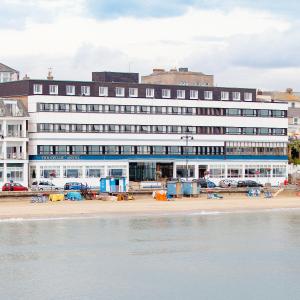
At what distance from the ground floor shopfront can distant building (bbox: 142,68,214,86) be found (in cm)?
1864

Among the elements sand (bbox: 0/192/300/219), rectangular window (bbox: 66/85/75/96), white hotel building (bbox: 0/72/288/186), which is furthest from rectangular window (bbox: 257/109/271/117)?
rectangular window (bbox: 66/85/75/96)

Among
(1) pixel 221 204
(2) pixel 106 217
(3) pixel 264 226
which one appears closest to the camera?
(3) pixel 264 226

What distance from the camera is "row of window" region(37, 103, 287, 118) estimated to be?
122 metres

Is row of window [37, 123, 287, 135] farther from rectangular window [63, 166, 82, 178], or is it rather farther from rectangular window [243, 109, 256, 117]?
rectangular window [63, 166, 82, 178]

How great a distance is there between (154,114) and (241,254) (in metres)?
65.2

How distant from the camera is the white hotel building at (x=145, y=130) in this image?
400ft

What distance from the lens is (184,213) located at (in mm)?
93562

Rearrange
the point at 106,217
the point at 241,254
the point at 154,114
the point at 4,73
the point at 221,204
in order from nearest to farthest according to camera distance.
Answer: the point at 241,254, the point at 106,217, the point at 221,204, the point at 154,114, the point at 4,73

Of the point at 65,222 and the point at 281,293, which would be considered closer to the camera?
the point at 281,293

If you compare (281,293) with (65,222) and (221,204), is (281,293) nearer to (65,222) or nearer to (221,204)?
(65,222)

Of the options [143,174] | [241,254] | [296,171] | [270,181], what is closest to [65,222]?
[241,254]

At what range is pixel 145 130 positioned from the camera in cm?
12794

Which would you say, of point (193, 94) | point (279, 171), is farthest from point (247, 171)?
point (193, 94)

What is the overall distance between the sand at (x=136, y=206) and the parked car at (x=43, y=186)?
9252 mm
